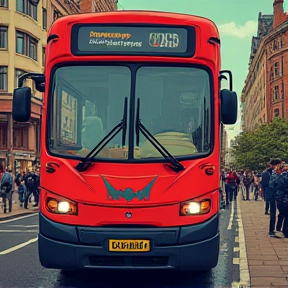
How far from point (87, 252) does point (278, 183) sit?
6.64 metres

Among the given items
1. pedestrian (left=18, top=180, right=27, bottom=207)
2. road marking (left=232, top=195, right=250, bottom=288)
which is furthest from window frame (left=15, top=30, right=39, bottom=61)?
road marking (left=232, top=195, right=250, bottom=288)

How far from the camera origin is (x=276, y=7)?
264ft

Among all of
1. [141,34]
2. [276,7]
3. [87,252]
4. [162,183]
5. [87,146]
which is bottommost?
[87,252]

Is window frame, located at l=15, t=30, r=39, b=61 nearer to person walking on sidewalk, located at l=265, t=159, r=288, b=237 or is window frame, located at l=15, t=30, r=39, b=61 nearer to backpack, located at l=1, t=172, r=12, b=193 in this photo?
backpack, located at l=1, t=172, r=12, b=193

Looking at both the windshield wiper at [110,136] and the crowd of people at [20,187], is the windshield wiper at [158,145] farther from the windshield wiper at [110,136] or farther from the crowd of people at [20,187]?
the crowd of people at [20,187]

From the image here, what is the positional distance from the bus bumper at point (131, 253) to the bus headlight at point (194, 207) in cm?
15

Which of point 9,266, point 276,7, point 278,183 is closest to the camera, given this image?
point 9,266

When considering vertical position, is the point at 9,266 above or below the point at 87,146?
below

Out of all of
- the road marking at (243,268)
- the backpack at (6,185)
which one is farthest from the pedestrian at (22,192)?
the road marking at (243,268)

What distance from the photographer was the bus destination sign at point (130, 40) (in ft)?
22.5

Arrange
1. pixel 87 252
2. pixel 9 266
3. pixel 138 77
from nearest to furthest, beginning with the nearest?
1. pixel 87 252
2. pixel 138 77
3. pixel 9 266

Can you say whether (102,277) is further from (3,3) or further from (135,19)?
(3,3)

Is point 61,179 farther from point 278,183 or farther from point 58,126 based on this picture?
point 278,183

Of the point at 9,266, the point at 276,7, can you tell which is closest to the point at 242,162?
the point at 276,7
